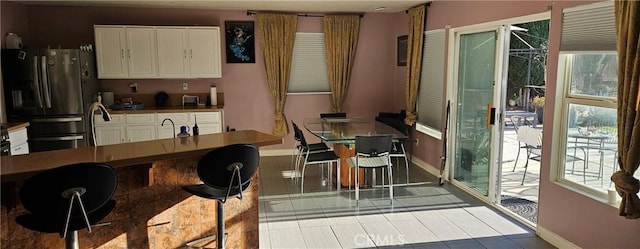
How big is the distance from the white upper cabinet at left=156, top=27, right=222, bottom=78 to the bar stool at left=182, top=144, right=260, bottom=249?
12.4 ft

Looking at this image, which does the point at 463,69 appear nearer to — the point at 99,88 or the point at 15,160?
the point at 15,160

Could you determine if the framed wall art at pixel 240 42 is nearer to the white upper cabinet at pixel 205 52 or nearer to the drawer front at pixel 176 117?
the white upper cabinet at pixel 205 52

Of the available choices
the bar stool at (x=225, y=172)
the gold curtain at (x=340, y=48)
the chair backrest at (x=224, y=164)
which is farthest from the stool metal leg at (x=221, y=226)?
the gold curtain at (x=340, y=48)

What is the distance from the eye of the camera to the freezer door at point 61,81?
533cm

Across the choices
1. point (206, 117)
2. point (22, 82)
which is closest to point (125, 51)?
point (22, 82)

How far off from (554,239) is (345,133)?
2.25 meters

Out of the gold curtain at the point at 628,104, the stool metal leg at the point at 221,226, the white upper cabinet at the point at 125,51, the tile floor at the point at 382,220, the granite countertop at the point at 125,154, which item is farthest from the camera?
the white upper cabinet at the point at 125,51

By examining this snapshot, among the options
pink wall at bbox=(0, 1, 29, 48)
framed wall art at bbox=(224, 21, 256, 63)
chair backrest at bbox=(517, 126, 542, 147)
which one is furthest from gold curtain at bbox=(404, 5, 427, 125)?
pink wall at bbox=(0, 1, 29, 48)

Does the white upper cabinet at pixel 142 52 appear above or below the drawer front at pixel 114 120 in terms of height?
above

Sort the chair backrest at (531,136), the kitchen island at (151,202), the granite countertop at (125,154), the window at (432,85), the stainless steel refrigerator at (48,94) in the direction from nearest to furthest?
the granite countertop at (125,154) → the kitchen island at (151,202) → the chair backrest at (531,136) → the stainless steel refrigerator at (48,94) → the window at (432,85)

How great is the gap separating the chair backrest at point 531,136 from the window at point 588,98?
1800 mm

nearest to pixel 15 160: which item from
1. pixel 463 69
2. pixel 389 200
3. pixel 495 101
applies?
pixel 389 200

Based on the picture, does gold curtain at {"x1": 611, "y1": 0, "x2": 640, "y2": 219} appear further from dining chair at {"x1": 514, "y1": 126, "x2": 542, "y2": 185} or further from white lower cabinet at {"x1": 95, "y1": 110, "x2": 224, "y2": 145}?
white lower cabinet at {"x1": 95, "y1": 110, "x2": 224, "y2": 145}

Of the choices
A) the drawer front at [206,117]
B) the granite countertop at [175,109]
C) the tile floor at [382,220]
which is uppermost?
the granite countertop at [175,109]
